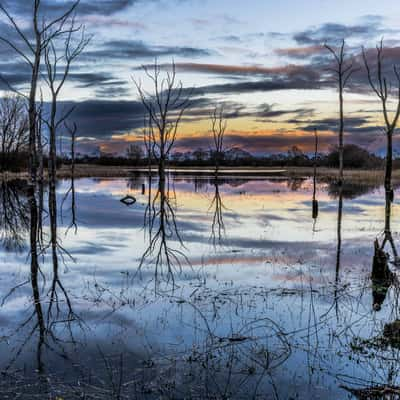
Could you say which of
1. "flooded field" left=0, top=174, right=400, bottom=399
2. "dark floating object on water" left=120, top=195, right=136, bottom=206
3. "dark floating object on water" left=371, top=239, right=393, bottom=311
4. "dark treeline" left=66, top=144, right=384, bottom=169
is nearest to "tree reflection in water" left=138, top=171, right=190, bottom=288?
"flooded field" left=0, top=174, right=400, bottom=399

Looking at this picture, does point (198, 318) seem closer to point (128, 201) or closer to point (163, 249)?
point (163, 249)

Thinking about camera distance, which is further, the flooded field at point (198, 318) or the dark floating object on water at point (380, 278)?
the dark floating object on water at point (380, 278)

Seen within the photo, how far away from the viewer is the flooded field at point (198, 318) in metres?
5.00

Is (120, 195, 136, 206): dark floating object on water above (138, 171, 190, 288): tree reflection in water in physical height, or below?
above

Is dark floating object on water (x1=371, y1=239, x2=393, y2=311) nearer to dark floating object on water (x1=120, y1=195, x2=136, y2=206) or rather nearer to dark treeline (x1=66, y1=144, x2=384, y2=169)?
dark floating object on water (x1=120, y1=195, x2=136, y2=206)

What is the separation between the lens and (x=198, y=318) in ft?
23.2

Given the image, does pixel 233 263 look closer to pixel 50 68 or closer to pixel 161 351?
pixel 161 351

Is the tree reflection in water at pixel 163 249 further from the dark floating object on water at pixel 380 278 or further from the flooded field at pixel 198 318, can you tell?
the dark floating object on water at pixel 380 278

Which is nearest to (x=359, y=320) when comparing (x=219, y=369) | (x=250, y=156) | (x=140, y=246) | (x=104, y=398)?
(x=219, y=369)

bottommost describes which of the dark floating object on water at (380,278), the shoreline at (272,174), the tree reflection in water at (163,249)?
the tree reflection in water at (163,249)

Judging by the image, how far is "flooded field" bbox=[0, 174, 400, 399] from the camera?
5.00 m

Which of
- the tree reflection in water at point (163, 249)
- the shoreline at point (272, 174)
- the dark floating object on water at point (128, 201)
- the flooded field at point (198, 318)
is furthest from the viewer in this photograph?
the shoreline at point (272, 174)

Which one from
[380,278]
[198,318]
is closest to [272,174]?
[380,278]

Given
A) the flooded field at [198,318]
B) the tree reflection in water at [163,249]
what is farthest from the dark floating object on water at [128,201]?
the flooded field at [198,318]
